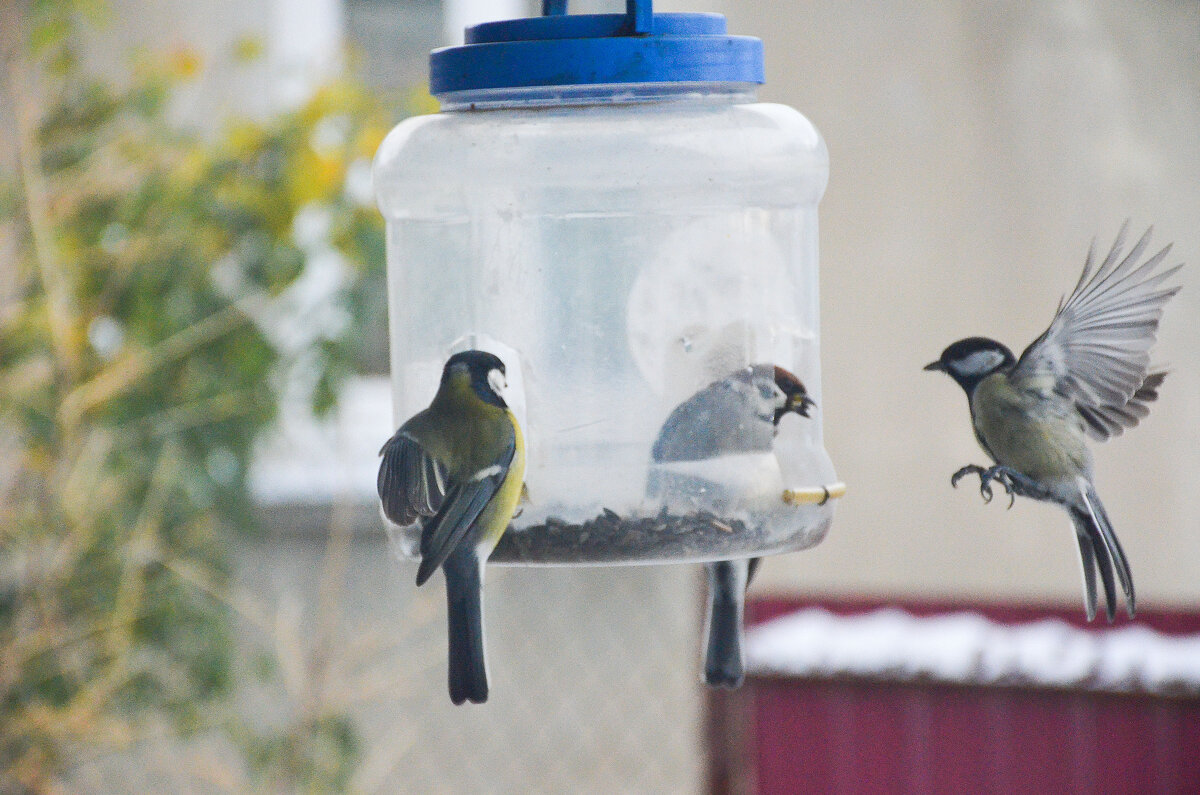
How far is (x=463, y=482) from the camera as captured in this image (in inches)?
45.1

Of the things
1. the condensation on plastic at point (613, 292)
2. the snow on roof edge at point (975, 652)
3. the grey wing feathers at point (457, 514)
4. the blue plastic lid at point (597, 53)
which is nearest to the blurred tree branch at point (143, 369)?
the snow on roof edge at point (975, 652)

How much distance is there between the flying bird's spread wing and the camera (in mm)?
1240

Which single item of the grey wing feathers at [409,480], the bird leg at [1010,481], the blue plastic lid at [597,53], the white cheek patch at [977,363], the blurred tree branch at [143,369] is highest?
the blue plastic lid at [597,53]

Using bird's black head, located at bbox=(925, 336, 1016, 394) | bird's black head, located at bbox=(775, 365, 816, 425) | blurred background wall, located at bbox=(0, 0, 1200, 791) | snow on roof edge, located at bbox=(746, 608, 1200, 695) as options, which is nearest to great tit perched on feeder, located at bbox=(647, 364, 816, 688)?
bird's black head, located at bbox=(775, 365, 816, 425)

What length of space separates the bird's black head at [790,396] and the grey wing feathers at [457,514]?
302 mm

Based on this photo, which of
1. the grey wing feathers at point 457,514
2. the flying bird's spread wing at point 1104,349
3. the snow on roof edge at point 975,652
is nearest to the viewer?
the grey wing feathers at point 457,514

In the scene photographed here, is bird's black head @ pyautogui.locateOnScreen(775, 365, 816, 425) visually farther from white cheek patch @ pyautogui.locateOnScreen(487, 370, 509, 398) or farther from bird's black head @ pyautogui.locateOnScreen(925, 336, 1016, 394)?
white cheek patch @ pyautogui.locateOnScreen(487, 370, 509, 398)

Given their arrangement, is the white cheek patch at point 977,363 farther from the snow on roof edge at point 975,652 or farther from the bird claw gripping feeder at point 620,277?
the snow on roof edge at point 975,652

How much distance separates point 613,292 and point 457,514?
31 centimetres

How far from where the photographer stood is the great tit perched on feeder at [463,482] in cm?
114

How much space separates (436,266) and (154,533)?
2.11 meters

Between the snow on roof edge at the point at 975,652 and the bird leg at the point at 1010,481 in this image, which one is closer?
the bird leg at the point at 1010,481

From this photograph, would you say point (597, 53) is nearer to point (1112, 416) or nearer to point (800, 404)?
point (800, 404)

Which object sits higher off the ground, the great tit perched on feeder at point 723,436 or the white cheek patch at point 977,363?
the white cheek patch at point 977,363
